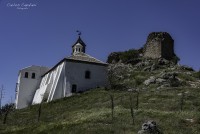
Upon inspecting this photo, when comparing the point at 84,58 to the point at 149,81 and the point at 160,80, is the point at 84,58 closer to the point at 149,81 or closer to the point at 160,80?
the point at 149,81

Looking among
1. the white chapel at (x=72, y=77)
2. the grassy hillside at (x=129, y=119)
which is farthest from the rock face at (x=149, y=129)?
the white chapel at (x=72, y=77)

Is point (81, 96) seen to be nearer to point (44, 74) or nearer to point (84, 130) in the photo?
point (44, 74)

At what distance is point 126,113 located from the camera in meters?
36.6

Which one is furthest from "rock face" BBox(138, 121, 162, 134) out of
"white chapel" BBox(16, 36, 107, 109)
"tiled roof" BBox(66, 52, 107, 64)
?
"tiled roof" BBox(66, 52, 107, 64)

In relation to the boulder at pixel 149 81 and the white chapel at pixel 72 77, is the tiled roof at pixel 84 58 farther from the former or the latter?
the boulder at pixel 149 81

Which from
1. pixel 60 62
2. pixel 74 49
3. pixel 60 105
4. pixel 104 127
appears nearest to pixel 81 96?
pixel 60 105

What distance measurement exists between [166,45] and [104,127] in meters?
58.4

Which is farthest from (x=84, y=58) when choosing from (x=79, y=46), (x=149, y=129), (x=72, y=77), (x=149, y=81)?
(x=149, y=129)

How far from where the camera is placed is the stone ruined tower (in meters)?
84.1

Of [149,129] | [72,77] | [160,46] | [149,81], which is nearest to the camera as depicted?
[149,129]

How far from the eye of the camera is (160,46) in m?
83.9

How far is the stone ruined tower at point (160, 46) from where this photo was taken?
8406cm

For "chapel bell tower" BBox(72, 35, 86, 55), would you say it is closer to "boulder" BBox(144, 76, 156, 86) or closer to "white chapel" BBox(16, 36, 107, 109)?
"white chapel" BBox(16, 36, 107, 109)

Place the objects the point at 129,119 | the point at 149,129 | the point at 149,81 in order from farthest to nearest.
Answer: the point at 149,81, the point at 129,119, the point at 149,129
